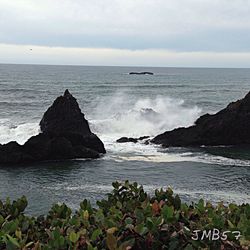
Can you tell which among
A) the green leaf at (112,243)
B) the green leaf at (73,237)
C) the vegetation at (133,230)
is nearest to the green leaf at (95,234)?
the vegetation at (133,230)

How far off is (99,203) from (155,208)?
1.02m

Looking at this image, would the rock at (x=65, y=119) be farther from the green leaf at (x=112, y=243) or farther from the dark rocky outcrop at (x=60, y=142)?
the green leaf at (x=112, y=243)

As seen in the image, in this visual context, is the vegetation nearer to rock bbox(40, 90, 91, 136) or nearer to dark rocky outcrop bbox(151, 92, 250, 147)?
rock bbox(40, 90, 91, 136)

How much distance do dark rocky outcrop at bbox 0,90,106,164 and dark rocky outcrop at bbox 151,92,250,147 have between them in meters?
5.64

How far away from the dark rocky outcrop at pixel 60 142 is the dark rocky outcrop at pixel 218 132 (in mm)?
5640

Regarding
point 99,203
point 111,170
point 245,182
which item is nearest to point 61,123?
point 111,170

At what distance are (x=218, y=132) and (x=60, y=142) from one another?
39.7 ft

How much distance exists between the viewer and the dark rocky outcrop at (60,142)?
87.0ft

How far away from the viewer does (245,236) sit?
166 inches

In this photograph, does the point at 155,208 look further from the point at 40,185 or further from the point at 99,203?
the point at 40,185

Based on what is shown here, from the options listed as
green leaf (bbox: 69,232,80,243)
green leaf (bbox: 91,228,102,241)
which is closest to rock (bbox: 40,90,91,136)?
green leaf (bbox: 91,228,102,241)

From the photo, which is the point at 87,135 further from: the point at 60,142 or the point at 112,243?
the point at 112,243

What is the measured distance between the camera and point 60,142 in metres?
28.0

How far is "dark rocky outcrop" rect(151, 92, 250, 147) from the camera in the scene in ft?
108
